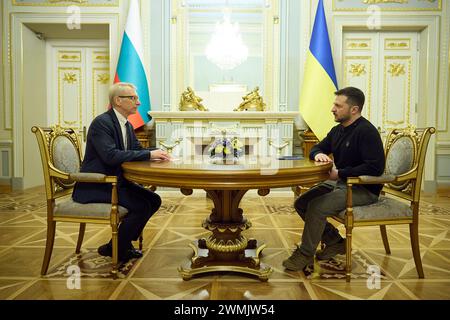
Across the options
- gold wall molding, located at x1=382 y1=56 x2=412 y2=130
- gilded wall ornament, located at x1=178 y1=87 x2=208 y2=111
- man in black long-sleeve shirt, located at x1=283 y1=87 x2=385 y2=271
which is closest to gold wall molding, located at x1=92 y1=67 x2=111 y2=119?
gilded wall ornament, located at x1=178 y1=87 x2=208 y2=111

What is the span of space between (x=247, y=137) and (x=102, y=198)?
3.17 meters

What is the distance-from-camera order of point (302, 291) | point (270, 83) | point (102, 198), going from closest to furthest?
point (302, 291), point (102, 198), point (270, 83)

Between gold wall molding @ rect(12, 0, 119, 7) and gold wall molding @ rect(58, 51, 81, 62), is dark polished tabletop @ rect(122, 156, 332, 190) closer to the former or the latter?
gold wall molding @ rect(12, 0, 119, 7)

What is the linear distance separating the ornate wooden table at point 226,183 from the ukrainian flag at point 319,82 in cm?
268

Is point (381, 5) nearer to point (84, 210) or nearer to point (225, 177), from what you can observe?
point (225, 177)

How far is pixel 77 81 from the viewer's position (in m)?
5.79

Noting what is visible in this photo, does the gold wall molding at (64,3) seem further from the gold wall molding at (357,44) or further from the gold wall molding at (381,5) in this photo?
the gold wall molding at (357,44)

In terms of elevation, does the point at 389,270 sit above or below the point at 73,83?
below

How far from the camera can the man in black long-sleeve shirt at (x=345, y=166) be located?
204cm

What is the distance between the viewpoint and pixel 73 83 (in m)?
5.80

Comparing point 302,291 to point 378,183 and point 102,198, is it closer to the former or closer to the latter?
point 378,183

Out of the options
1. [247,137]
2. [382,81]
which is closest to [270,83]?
[247,137]

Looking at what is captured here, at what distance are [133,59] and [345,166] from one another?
12.0 ft

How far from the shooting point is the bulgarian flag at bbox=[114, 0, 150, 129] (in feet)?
16.1
